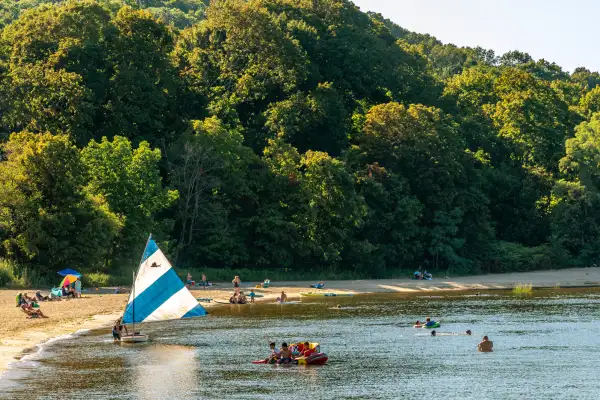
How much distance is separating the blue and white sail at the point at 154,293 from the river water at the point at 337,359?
153cm

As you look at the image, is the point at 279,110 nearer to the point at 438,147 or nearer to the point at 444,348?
the point at 438,147

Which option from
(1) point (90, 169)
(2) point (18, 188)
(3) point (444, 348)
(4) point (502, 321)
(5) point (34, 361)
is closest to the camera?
(5) point (34, 361)

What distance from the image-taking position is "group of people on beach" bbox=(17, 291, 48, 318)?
180 feet

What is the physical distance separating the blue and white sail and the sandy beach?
4.91 metres

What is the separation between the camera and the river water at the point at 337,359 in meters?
36.4

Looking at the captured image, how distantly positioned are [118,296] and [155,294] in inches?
848

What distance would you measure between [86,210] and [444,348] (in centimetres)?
3433

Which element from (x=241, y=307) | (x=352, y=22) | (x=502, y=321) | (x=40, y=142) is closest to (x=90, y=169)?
(x=40, y=142)

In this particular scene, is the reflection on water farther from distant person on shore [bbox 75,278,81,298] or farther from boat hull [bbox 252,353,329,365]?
distant person on shore [bbox 75,278,81,298]

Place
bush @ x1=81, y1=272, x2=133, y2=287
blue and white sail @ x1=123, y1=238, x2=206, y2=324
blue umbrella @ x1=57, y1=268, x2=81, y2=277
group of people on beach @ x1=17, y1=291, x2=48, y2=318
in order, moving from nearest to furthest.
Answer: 1. blue and white sail @ x1=123, y1=238, x2=206, y2=324
2. group of people on beach @ x1=17, y1=291, x2=48, y2=318
3. blue umbrella @ x1=57, y1=268, x2=81, y2=277
4. bush @ x1=81, y1=272, x2=133, y2=287

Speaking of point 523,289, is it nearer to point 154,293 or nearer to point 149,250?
point 154,293

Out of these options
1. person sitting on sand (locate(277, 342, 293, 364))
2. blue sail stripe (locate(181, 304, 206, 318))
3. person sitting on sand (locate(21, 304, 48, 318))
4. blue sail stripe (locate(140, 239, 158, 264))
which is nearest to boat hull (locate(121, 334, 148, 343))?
blue sail stripe (locate(181, 304, 206, 318))

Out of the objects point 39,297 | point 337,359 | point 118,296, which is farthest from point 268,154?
point 337,359

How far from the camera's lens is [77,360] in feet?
138
